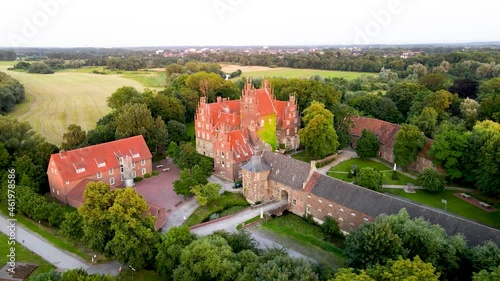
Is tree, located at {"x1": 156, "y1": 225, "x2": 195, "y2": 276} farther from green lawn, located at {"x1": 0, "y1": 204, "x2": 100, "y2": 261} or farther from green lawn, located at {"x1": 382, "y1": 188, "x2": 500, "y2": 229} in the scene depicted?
green lawn, located at {"x1": 382, "y1": 188, "x2": 500, "y2": 229}

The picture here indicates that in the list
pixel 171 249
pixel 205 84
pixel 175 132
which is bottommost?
pixel 175 132

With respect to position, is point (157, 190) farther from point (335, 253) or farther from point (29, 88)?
point (29, 88)

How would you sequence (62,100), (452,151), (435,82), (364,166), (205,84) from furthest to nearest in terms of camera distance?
(62,100) → (205,84) → (435,82) → (364,166) → (452,151)

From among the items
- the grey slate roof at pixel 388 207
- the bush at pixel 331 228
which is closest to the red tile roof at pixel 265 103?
the grey slate roof at pixel 388 207

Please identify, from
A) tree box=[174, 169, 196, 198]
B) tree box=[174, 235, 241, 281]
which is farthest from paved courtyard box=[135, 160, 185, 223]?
tree box=[174, 235, 241, 281]

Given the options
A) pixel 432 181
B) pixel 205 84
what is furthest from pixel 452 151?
pixel 205 84

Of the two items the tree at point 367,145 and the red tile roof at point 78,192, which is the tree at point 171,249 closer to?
the red tile roof at point 78,192

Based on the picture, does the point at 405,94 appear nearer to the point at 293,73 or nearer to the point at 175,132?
the point at 175,132
